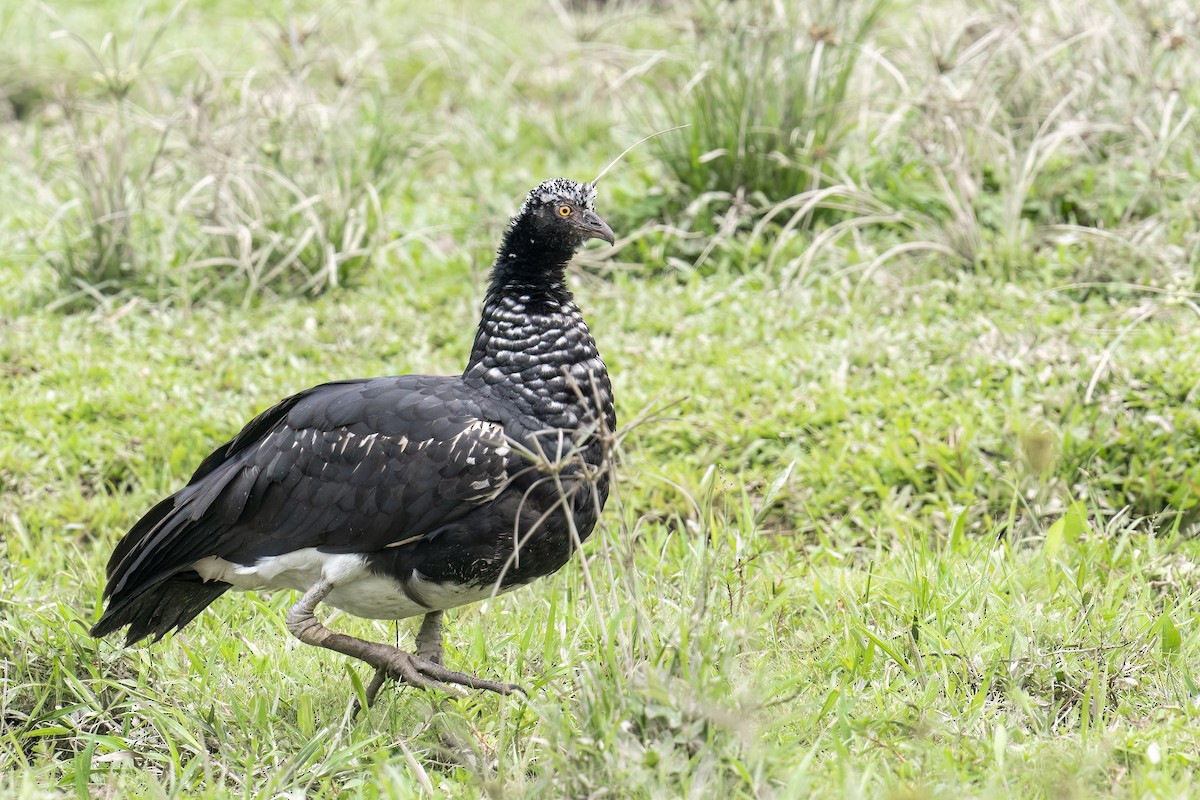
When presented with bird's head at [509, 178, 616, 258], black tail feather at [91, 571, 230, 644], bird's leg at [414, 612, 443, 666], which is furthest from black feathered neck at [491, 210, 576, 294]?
black tail feather at [91, 571, 230, 644]

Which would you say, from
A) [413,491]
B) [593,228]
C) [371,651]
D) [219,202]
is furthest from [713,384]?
[219,202]

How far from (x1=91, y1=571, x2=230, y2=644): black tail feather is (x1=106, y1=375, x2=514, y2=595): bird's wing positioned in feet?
0.25

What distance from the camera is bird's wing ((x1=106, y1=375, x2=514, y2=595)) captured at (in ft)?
11.2

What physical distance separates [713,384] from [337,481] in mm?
2137

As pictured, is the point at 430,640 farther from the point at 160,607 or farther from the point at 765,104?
the point at 765,104

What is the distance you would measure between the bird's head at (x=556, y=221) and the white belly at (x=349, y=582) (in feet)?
3.24

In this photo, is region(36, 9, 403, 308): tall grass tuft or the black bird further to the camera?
region(36, 9, 403, 308): tall grass tuft

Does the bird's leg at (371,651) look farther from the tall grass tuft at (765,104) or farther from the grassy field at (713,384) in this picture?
the tall grass tuft at (765,104)

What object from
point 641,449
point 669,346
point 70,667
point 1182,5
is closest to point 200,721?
point 70,667

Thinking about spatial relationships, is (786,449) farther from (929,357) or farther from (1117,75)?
(1117,75)

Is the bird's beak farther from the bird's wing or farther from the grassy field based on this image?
the grassy field

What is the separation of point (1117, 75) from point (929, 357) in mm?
2128

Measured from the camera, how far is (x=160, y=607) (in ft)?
12.7

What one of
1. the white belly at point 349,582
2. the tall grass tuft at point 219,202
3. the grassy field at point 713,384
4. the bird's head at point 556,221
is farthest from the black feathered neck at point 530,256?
the tall grass tuft at point 219,202
